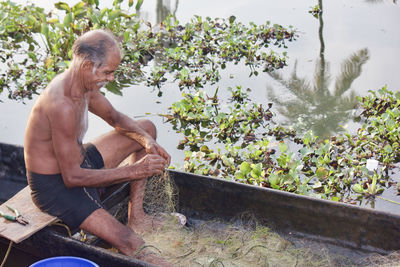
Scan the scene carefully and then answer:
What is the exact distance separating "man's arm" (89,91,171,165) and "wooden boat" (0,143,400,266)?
29cm

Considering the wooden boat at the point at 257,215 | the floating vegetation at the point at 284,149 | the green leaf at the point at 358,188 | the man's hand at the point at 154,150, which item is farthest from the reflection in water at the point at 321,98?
the man's hand at the point at 154,150

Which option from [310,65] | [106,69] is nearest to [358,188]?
[106,69]

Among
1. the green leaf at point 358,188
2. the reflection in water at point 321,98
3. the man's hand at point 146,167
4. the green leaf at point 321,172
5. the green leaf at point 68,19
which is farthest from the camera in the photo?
the green leaf at point 68,19

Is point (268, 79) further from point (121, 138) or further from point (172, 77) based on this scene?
point (121, 138)

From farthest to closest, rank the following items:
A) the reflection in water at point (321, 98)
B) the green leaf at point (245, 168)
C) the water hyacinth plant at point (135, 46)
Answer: the water hyacinth plant at point (135, 46), the reflection in water at point (321, 98), the green leaf at point (245, 168)

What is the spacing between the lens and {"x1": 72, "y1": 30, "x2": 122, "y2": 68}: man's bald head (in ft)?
8.69

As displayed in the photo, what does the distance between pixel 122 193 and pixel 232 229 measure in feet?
2.82

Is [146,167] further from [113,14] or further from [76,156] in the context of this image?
[113,14]

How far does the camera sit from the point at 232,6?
1003cm

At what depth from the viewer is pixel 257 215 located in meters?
3.34

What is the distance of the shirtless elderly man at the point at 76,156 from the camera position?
2.66m

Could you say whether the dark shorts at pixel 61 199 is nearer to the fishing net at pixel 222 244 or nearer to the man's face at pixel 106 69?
the fishing net at pixel 222 244

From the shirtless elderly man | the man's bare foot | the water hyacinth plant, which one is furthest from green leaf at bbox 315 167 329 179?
the water hyacinth plant

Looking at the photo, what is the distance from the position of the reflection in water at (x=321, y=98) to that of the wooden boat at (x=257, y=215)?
2204 millimetres
